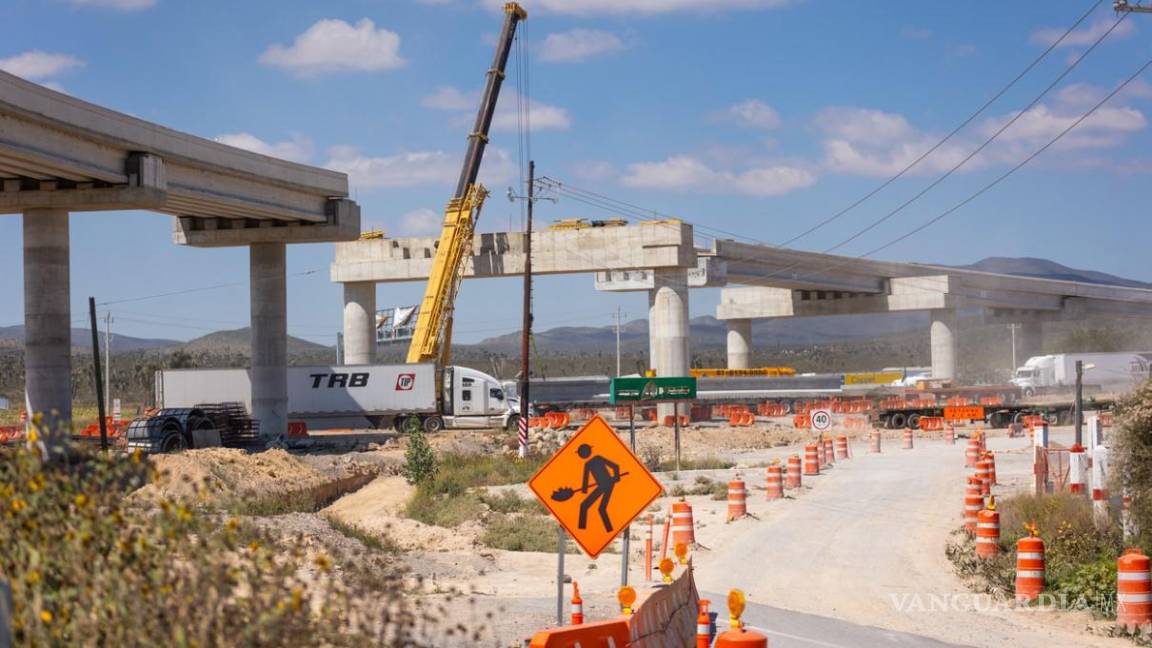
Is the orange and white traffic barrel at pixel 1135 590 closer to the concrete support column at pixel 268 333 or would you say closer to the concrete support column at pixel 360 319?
the concrete support column at pixel 268 333

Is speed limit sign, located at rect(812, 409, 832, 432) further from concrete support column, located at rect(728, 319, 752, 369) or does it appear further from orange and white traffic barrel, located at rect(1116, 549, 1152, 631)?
concrete support column, located at rect(728, 319, 752, 369)

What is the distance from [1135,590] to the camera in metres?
14.1

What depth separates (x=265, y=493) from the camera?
2711cm

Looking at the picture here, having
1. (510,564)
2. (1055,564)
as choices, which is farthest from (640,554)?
(1055,564)

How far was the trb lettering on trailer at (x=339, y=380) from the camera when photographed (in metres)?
57.3

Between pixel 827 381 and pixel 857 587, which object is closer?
pixel 857 587

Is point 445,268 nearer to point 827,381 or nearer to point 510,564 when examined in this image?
point 827,381

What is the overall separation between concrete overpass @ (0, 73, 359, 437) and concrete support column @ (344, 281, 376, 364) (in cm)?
1482

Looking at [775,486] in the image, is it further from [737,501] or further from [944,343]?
[944,343]

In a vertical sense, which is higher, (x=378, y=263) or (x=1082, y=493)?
(x=378, y=263)

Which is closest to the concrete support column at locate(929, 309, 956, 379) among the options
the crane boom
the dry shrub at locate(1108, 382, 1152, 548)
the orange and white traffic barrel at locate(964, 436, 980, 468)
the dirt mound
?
the crane boom

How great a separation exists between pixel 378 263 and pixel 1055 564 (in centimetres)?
4930

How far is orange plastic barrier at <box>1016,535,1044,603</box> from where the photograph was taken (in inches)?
635

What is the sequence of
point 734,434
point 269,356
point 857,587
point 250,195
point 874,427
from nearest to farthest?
1. point 857,587
2. point 250,195
3. point 269,356
4. point 734,434
5. point 874,427
